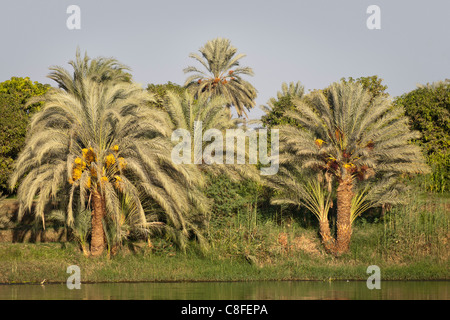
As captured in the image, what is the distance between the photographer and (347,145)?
98.4ft

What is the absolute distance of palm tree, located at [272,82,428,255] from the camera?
29.9m

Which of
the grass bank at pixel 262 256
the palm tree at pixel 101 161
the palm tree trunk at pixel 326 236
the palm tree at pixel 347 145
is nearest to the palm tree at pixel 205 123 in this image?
the grass bank at pixel 262 256

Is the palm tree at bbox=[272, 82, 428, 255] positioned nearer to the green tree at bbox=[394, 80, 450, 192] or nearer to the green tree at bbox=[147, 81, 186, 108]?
the green tree at bbox=[394, 80, 450, 192]

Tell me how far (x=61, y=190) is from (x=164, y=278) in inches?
226

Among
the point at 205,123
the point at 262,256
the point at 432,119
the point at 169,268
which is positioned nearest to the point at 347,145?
the point at 262,256

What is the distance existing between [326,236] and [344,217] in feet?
→ 3.75

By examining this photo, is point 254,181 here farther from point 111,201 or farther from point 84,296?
point 84,296

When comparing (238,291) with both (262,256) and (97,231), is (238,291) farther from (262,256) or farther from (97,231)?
(97,231)

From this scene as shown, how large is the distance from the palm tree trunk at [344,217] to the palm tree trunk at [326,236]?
25cm

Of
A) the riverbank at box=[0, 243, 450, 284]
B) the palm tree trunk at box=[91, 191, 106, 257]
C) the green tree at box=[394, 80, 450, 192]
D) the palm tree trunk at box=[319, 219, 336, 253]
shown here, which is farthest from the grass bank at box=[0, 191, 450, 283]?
the green tree at box=[394, 80, 450, 192]

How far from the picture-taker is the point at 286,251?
30.3m

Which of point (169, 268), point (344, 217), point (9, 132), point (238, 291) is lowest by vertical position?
point (238, 291)

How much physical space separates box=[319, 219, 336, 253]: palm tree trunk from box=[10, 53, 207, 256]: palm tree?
514 centimetres
